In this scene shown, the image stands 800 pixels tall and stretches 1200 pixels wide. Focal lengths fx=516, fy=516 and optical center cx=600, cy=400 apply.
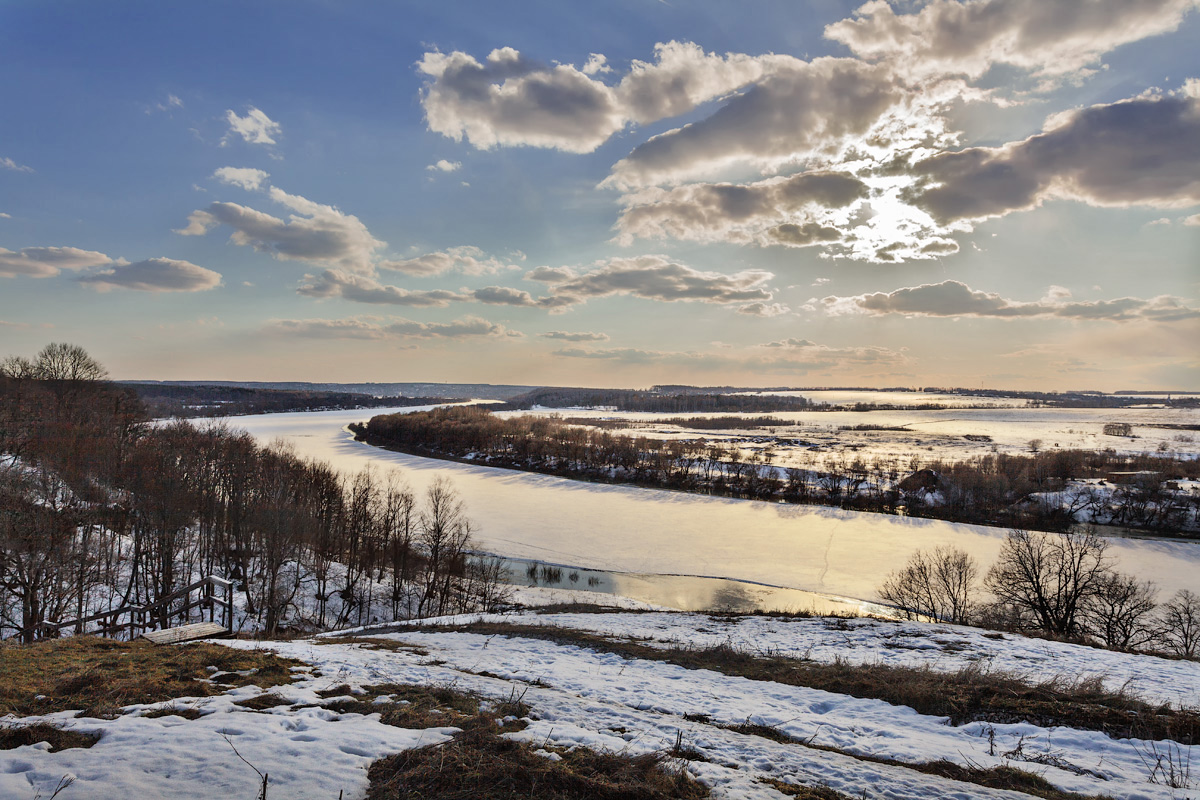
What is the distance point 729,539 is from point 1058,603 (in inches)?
833

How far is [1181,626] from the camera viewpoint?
2170 centimetres

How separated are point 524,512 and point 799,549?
25692 mm

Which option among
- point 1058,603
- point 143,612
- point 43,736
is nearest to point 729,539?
Result: point 1058,603

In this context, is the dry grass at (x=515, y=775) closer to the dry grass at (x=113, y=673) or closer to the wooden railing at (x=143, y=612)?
the dry grass at (x=113, y=673)

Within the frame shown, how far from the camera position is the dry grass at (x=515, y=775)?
4301mm

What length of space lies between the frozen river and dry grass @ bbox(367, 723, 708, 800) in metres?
30.0

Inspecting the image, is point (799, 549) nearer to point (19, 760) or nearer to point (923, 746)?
point (923, 746)

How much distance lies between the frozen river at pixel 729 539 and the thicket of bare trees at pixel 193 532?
774 centimetres

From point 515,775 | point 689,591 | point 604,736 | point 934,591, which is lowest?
→ point 689,591

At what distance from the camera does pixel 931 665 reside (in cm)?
1134

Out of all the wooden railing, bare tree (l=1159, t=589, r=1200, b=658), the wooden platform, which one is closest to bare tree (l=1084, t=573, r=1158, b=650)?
bare tree (l=1159, t=589, r=1200, b=658)

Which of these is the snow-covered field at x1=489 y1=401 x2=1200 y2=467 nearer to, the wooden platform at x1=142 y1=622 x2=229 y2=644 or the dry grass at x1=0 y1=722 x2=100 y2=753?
the wooden platform at x1=142 y1=622 x2=229 y2=644

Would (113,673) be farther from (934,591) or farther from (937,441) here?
(937,441)

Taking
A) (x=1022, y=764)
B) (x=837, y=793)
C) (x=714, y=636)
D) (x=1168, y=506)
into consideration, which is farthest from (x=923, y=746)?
(x=1168, y=506)
